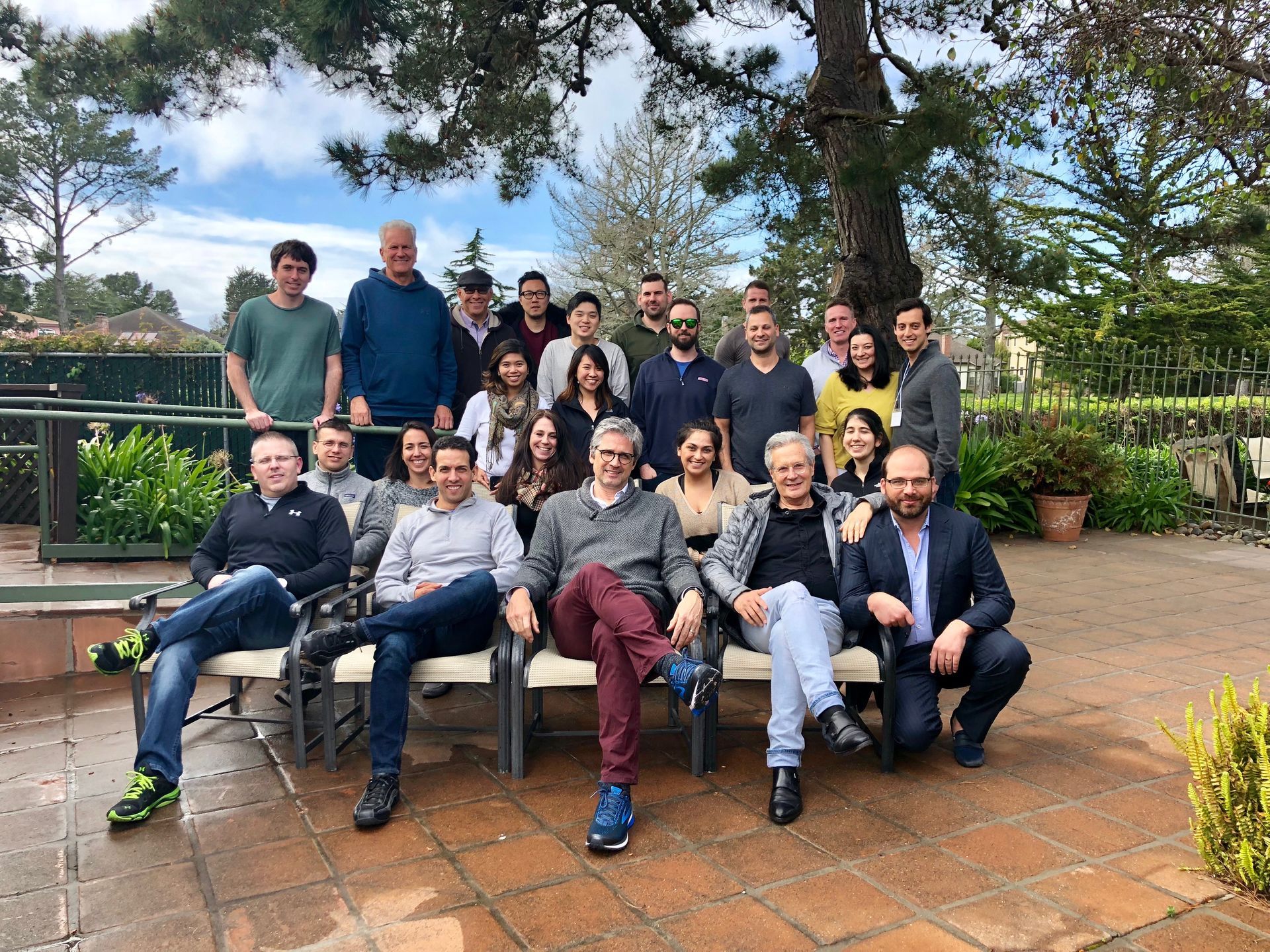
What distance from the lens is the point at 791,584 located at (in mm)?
3434

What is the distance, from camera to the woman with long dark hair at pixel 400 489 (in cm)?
409

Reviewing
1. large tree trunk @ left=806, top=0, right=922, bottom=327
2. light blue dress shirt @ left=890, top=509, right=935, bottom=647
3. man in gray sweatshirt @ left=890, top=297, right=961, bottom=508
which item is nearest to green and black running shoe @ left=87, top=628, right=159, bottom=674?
light blue dress shirt @ left=890, top=509, right=935, bottom=647

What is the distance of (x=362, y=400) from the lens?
4.78m

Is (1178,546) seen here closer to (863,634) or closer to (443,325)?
(863,634)

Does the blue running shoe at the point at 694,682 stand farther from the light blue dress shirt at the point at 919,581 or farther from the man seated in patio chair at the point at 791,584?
the light blue dress shirt at the point at 919,581

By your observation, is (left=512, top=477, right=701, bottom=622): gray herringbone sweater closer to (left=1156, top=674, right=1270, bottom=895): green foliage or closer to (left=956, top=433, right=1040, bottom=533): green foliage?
(left=1156, top=674, right=1270, bottom=895): green foliage

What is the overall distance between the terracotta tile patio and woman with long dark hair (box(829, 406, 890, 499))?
1.06 metres

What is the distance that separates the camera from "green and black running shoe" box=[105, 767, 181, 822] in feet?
9.53

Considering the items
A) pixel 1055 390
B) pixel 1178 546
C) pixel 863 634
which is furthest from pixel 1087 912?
pixel 1055 390

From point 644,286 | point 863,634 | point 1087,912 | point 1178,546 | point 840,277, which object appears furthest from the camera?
point 1178,546

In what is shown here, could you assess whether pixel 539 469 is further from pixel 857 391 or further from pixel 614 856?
pixel 614 856

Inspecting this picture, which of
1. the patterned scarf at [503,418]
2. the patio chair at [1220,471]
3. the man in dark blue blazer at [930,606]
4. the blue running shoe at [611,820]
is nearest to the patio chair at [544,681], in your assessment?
the blue running shoe at [611,820]

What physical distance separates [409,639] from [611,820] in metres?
0.96

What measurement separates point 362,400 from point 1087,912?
378cm
